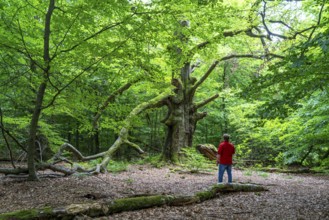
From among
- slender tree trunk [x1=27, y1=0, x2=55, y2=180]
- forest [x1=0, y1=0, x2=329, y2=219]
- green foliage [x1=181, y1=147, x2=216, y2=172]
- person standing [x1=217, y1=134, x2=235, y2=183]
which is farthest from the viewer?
green foliage [x1=181, y1=147, x2=216, y2=172]

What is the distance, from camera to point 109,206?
15.6 feet

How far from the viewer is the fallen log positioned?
13.4 ft

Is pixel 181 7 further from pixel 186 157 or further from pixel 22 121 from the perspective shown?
pixel 186 157

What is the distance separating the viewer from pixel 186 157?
1432cm

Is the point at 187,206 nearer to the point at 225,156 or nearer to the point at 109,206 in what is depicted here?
the point at 109,206

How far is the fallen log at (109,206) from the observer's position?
4086mm

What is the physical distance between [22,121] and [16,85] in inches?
158

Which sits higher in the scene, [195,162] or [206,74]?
[206,74]

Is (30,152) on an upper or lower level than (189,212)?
upper

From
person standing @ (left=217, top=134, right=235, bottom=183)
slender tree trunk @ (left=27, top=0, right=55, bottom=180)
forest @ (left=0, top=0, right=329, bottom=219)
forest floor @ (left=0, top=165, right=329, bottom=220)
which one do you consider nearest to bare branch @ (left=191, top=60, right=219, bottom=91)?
forest @ (left=0, top=0, right=329, bottom=219)

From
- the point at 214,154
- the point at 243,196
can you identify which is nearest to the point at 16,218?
the point at 243,196

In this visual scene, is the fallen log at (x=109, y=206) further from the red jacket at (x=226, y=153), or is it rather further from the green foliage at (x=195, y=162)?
the green foliage at (x=195, y=162)

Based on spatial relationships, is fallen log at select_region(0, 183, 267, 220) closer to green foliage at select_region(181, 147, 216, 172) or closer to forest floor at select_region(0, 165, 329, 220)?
forest floor at select_region(0, 165, 329, 220)

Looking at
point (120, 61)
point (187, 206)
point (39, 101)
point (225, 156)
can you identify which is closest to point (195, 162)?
point (225, 156)
